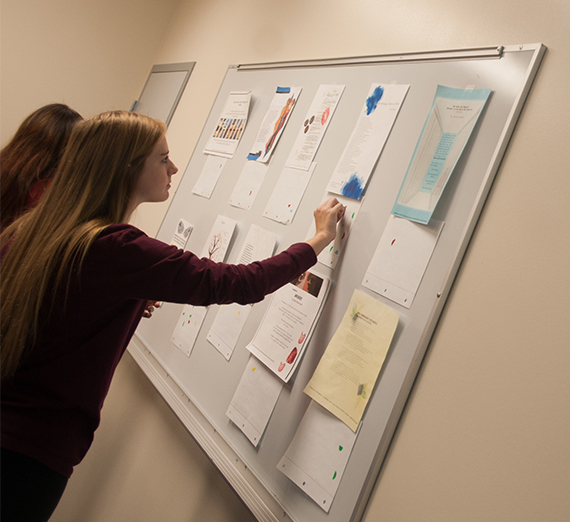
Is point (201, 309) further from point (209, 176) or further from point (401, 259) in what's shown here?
point (401, 259)

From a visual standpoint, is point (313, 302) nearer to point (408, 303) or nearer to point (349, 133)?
point (408, 303)

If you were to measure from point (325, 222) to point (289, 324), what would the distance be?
11.7 inches

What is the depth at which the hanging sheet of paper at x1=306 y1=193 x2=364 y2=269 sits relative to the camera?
3.97 feet

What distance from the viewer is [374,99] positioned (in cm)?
127

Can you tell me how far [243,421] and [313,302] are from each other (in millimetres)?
397

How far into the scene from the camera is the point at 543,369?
805 mm

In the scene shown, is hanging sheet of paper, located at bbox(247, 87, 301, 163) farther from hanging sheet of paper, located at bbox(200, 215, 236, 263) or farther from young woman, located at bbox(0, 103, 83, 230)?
young woman, located at bbox(0, 103, 83, 230)

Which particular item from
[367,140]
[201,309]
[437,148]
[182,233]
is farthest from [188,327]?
[437,148]

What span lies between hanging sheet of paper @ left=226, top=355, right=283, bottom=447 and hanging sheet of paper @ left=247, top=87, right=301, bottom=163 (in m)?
0.71

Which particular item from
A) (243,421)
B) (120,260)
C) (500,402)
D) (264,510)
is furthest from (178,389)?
(500,402)

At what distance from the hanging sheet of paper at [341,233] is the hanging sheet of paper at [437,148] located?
13 cm

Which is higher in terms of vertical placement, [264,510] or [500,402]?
[500,402]

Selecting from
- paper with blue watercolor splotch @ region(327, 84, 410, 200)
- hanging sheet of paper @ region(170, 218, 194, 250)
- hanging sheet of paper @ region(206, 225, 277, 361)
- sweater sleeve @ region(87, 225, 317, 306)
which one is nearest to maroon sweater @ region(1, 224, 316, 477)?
sweater sleeve @ region(87, 225, 317, 306)

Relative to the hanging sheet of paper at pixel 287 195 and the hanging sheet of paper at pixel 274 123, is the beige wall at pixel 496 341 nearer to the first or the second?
the hanging sheet of paper at pixel 274 123
